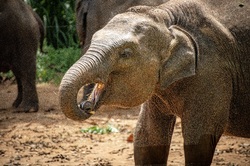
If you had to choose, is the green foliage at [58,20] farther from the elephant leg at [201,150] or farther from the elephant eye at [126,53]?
the elephant eye at [126,53]

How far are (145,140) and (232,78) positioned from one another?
2.65 feet

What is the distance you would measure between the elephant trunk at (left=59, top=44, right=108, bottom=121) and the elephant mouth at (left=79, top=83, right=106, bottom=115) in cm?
1

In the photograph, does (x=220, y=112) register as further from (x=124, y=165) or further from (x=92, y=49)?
(x=124, y=165)

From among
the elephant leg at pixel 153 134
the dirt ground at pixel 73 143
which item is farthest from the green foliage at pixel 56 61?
the elephant leg at pixel 153 134

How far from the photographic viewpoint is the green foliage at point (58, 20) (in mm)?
15164

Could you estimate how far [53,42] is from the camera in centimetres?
1532

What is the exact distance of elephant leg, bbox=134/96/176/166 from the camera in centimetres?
508

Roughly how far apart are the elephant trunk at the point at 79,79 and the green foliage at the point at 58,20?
10734 mm

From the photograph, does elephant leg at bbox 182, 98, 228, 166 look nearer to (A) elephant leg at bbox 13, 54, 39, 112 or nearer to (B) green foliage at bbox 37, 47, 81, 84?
(A) elephant leg at bbox 13, 54, 39, 112

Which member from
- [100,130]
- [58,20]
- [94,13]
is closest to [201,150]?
[100,130]

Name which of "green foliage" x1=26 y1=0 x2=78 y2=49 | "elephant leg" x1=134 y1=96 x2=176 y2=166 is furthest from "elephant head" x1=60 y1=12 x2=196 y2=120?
"green foliage" x1=26 y1=0 x2=78 y2=49

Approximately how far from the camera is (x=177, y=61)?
15.2ft

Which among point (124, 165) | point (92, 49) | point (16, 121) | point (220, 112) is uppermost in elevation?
point (92, 49)

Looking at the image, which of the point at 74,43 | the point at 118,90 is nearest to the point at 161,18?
the point at 118,90
